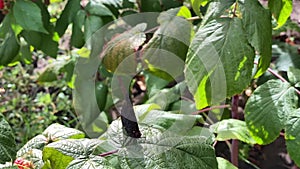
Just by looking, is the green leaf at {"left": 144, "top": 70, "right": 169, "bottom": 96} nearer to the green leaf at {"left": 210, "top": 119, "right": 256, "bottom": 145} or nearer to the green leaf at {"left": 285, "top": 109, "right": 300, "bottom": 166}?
the green leaf at {"left": 210, "top": 119, "right": 256, "bottom": 145}

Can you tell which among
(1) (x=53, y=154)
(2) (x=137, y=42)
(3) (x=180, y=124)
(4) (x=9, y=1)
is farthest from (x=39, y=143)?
(4) (x=9, y=1)

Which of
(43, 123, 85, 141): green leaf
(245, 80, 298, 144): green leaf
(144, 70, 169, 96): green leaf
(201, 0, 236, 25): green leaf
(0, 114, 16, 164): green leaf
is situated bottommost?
(144, 70, 169, 96): green leaf

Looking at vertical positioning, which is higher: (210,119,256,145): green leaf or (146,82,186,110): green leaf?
(210,119,256,145): green leaf

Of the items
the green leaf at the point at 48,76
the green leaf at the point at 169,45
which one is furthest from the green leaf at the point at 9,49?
the green leaf at the point at 169,45

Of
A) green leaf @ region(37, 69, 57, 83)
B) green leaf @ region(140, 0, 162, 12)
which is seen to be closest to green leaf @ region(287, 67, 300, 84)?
green leaf @ region(140, 0, 162, 12)

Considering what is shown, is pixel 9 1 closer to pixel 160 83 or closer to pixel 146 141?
pixel 160 83
